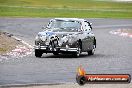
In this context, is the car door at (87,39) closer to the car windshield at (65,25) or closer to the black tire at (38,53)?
the car windshield at (65,25)

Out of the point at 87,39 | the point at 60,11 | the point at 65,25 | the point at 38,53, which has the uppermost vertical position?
the point at 65,25

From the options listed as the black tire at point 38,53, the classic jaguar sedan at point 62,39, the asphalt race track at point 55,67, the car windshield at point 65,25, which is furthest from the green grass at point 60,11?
the asphalt race track at point 55,67

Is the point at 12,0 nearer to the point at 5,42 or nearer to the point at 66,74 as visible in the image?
the point at 5,42

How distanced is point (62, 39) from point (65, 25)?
1336 millimetres

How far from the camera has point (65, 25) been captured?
25.5m

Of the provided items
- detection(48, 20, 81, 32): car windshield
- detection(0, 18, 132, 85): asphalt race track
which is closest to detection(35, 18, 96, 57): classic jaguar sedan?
detection(48, 20, 81, 32): car windshield

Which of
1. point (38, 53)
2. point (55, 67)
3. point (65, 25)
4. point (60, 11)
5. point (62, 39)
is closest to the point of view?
point (55, 67)

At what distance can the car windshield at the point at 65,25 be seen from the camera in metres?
25.2

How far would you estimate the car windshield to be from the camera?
25188mm

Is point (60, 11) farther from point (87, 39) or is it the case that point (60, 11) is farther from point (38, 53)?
point (38, 53)

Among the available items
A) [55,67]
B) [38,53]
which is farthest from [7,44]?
[55,67]

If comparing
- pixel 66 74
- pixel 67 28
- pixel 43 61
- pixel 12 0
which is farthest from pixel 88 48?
pixel 12 0

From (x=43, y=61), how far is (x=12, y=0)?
110 metres

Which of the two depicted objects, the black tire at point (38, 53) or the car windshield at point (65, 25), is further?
the car windshield at point (65, 25)
